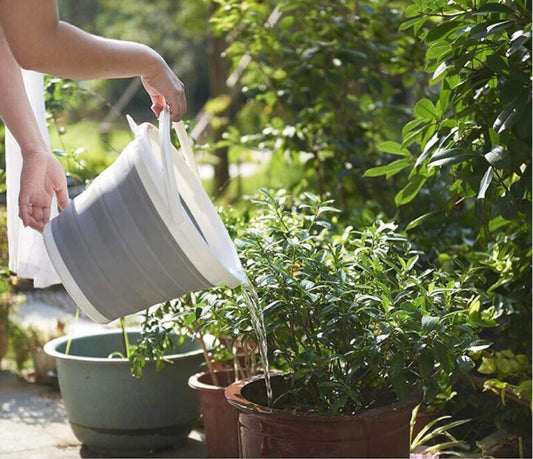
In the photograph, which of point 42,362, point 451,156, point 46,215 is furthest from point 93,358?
point 451,156

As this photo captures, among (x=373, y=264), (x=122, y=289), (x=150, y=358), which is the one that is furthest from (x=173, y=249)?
(x=150, y=358)

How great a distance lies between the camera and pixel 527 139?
2287 mm

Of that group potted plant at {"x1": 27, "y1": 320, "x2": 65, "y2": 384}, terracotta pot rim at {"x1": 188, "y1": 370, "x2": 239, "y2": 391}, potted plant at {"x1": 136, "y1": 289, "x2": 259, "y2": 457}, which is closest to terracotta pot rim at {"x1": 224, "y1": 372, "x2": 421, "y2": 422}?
potted plant at {"x1": 136, "y1": 289, "x2": 259, "y2": 457}

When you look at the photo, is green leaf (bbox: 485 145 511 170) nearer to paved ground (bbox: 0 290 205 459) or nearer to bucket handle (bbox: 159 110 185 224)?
bucket handle (bbox: 159 110 185 224)

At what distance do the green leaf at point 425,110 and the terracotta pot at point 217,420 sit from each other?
92 cm

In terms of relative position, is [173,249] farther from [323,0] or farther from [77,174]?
[323,0]

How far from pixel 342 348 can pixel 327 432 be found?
0.21 m

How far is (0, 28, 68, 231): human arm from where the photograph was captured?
200cm

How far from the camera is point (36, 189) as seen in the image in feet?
6.63

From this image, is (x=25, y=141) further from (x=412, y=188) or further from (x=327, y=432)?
(x=412, y=188)

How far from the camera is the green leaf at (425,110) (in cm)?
244

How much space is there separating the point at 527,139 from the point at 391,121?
71.8 inches

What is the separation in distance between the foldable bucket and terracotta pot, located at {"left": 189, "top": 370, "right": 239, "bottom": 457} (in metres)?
0.90

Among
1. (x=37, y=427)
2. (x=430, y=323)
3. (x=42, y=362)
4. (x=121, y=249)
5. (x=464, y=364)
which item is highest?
(x=121, y=249)
